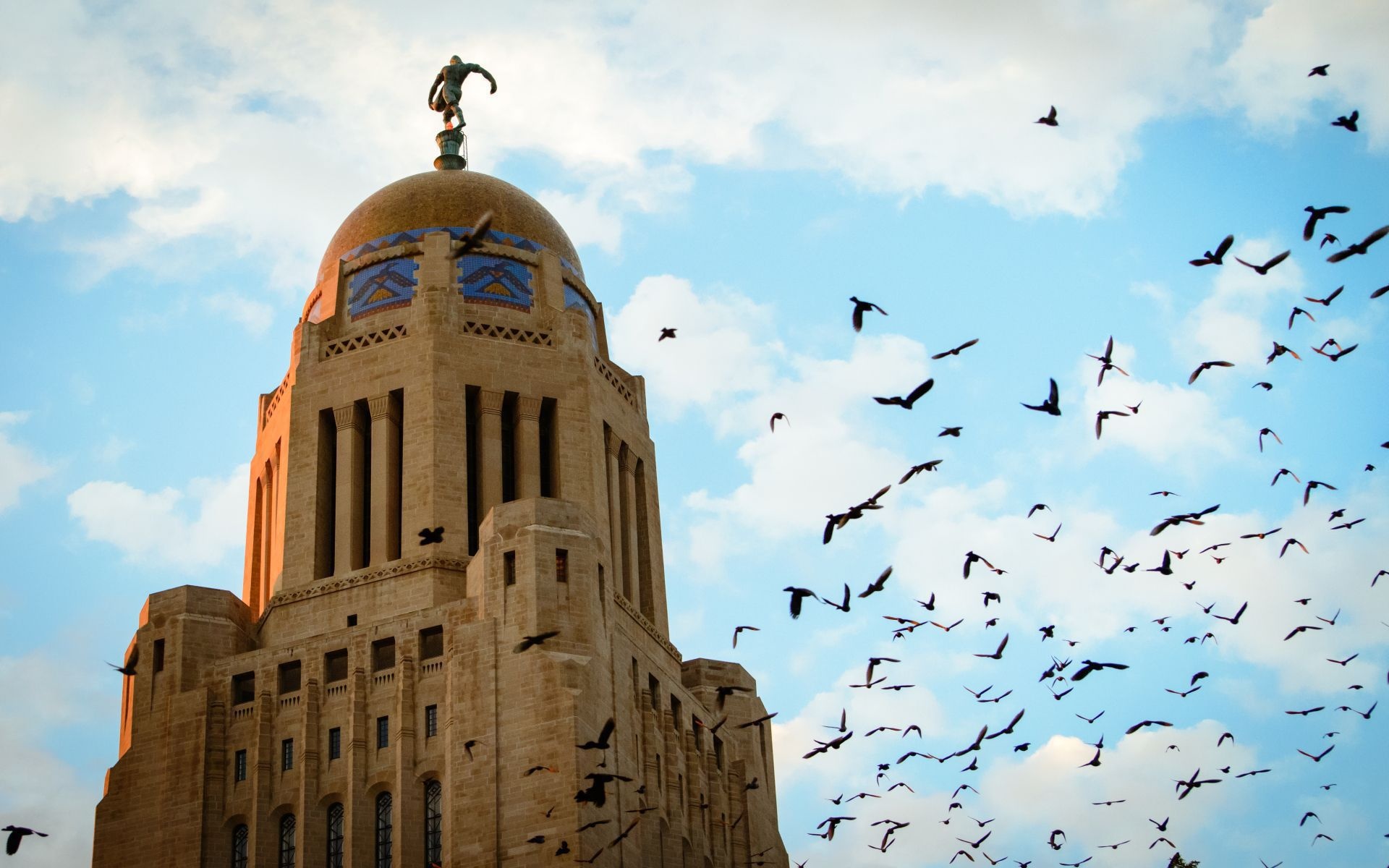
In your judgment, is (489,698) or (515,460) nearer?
(489,698)

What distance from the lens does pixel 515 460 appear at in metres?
62.6

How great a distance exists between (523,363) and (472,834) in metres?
17.7

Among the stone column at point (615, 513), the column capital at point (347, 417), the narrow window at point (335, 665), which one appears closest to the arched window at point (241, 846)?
the narrow window at point (335, 665)

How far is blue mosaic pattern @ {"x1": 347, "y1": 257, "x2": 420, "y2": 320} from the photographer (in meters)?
65.6

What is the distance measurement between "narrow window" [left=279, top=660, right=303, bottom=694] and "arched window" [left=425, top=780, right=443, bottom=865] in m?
5.83

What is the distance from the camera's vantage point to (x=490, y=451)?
203 feet

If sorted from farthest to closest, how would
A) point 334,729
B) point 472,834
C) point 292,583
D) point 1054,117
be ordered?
point 292,583 → point 334,729 → point 472,834 → point 1054,117

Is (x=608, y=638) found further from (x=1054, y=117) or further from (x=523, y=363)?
(x=1054, y=117)

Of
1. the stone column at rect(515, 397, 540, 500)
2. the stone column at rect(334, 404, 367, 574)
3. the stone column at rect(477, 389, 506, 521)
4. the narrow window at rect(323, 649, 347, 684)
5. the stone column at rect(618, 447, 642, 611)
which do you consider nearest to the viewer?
the narrow window at rect(323, 649, 347, 684)

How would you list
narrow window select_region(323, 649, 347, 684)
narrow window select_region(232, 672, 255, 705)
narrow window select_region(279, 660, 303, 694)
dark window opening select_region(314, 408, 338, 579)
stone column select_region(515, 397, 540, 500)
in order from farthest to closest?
stone column select_region(515, 397, 540, 500) < dark window opening select_region(314, 408, 338, 579) < narrow window select_region(232, 672, 255, 705) < narrow window select_region(279, 660, 303, 694) < narrow window select_region(323, 649, 347, 684)

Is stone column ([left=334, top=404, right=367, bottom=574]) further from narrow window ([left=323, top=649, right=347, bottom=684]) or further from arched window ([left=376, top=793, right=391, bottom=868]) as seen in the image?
arched window ([left=376, top=793, right=391, bottom=868])

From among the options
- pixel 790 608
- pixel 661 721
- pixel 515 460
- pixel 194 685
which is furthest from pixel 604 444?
pixel 790 608

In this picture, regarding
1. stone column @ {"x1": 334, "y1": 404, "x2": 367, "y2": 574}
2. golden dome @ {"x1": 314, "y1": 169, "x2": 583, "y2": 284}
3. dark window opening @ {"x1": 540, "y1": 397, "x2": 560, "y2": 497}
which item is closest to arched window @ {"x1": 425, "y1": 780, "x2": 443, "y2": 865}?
stone column @ {"x1": 334, "y1": 404, "x2": 367, "y2": 574}

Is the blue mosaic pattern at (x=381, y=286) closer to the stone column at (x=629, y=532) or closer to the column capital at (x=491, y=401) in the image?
the column capital at (x=491, y=401)
